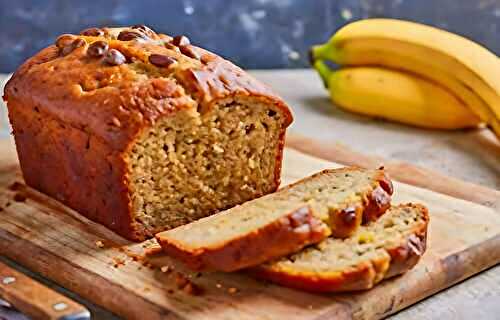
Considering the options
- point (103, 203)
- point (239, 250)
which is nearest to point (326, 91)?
point (103, 203)

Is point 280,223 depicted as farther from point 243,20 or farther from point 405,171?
point 243,20

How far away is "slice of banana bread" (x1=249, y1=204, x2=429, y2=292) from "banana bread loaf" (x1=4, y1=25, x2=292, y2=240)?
50 centimetres

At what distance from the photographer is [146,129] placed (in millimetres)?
2832

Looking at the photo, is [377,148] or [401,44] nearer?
[377,148]

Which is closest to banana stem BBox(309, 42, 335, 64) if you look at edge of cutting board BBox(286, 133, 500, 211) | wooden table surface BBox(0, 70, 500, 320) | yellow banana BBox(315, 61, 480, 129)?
yellow banana BBox(315, 61, 480, 129)

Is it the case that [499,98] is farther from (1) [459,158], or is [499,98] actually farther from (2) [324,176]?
(2) [324,176]

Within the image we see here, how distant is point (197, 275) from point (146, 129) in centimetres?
48

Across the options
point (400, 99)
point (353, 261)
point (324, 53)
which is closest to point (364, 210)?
point (353, 261)

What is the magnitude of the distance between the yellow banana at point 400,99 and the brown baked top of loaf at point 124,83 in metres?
1.46

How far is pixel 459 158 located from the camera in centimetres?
412

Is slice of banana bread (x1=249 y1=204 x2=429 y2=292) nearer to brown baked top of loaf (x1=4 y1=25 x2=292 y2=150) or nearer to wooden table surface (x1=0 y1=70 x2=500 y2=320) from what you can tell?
brown baked top of loaf (x1=4 y1=25 x2=292 y2=150)

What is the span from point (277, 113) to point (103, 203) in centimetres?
67

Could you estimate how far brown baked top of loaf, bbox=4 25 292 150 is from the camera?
2.86 m

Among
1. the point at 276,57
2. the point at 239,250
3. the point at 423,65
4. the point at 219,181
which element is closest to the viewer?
the point at 239,250
